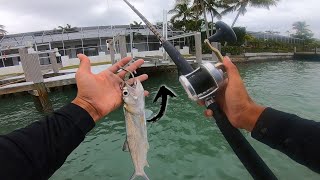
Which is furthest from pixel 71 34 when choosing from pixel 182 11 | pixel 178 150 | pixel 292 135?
pixel 292 135

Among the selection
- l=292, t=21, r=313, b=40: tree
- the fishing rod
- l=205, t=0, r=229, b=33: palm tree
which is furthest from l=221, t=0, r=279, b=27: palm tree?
the fishing rod

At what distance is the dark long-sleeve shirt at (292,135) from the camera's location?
5.50 feet

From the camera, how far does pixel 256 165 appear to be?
6.50 feet

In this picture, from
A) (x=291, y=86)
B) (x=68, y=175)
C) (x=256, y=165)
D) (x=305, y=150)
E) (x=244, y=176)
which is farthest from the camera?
(x=291, y=86)

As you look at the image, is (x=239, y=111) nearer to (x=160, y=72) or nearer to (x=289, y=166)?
(x=289, y=166)

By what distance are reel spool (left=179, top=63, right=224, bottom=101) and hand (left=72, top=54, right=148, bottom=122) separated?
1.69 ft

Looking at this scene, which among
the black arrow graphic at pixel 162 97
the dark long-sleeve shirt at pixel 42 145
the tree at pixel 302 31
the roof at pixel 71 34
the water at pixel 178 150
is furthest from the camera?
the tree at pixel 302 31

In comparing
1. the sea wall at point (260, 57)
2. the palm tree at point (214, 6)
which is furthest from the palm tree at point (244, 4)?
the sea wall at point (260, 57)

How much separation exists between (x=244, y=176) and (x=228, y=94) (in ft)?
17.3

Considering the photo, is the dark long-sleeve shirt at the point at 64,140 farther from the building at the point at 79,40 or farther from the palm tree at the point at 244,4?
the palm tree at the point at 244,4

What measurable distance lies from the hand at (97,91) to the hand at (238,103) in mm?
731

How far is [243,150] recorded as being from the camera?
2.04 m

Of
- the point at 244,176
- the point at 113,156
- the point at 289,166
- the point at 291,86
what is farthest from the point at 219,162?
the point at 291,86

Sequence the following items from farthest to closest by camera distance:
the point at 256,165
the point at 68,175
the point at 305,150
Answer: the point at 68,175 < the point at 256,165 < the point at 305,150
